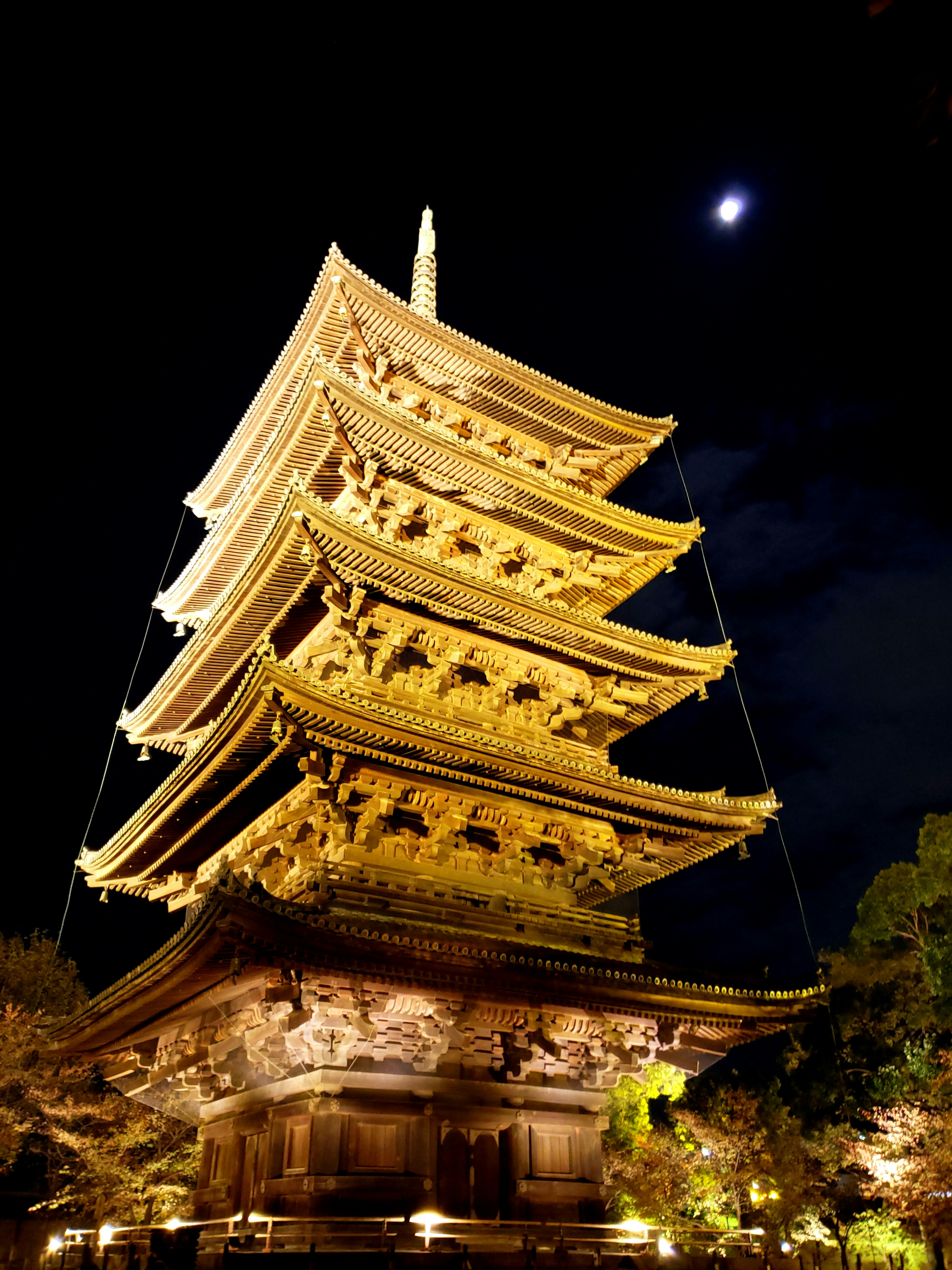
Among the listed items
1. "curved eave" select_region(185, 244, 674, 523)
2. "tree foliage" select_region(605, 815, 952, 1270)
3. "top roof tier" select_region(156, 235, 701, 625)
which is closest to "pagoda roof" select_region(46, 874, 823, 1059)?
"top roof tier" select_region(156, 235, 701, 625)

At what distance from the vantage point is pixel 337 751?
13.0m

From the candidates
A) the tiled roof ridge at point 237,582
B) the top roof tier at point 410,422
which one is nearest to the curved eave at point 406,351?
the top roof tier at point 410,422

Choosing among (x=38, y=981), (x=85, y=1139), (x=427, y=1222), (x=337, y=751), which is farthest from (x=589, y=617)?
(x=38, y=981)

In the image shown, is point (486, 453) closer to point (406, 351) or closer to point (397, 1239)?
point (406, 351)

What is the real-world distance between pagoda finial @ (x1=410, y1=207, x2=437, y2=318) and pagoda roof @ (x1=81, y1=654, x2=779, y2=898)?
12582 mm

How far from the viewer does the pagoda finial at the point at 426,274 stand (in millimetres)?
23047

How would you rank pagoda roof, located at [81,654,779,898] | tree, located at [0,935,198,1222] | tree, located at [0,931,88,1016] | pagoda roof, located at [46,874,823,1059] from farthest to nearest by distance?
Result: tree, located at [0,931,88,1016]
tree, located at [0,935,198,1222]
pagoda roof, located at [81,654,779,898]
pagoda roof, located at [46,874,823,1059]

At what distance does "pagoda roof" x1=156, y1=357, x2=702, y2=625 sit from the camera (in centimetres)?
1606

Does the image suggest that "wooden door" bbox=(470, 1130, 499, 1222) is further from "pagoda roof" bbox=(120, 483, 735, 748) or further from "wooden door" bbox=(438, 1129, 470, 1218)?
"pagoda roof" bbox=(120, 483, 735, 748)

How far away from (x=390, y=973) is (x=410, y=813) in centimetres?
300

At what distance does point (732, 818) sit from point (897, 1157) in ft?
54.1

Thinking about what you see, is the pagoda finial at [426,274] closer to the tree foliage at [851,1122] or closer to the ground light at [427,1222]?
the ground light at [427,1222]

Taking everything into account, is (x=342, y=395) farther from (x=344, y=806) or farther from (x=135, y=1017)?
(x=135, y=1017)

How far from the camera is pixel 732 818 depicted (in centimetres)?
1623
